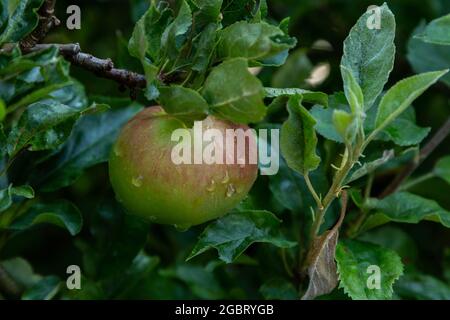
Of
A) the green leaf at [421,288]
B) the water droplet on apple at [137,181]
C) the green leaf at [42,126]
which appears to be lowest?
the green leaf at [421,288]

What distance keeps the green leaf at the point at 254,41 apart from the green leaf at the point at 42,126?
180 millimetres

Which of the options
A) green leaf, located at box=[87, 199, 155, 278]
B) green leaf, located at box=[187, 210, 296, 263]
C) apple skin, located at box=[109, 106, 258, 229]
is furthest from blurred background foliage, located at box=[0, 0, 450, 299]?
apple skin, located at box=[109, 106, 258, 229]

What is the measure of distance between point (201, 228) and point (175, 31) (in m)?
0.40

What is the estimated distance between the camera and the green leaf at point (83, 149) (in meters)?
1.11

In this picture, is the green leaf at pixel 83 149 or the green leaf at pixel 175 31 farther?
the green leaf at pixel 83 149

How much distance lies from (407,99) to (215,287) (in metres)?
0.55

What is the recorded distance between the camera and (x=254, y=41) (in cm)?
81

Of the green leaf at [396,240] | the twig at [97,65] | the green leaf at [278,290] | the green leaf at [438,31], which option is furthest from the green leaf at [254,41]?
the green leaf at [396,240]

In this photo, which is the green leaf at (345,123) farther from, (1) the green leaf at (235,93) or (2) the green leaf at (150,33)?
(2) the green leaf at (150,33)

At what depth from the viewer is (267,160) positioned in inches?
41.5

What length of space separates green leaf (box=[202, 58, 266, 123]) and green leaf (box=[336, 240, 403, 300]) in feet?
0.73

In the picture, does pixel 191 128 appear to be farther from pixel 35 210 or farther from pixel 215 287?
pixel 215 287

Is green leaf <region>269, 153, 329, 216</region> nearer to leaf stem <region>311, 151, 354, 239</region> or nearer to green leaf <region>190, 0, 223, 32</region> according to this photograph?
leaf stem <region>311, 151, 354, 239</region>
